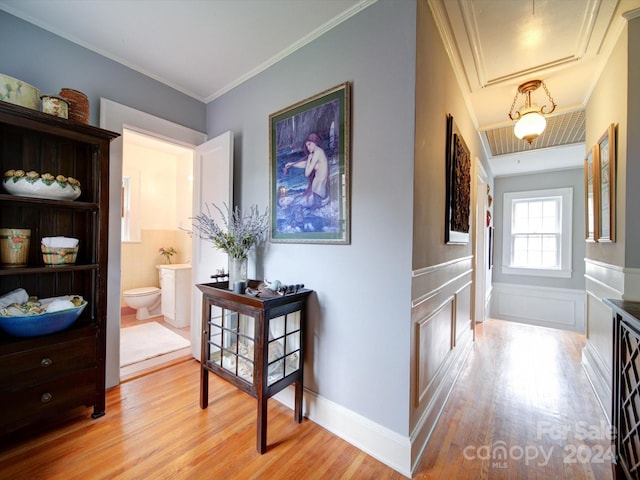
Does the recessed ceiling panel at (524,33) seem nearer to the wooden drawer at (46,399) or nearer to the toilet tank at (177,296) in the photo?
the wooden drawer at (46,399)

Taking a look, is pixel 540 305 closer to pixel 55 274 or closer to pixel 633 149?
pixel 633 149

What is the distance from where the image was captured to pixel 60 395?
1612mm

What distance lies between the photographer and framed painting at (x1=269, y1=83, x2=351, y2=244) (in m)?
1.64

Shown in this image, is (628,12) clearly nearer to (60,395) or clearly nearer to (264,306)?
(264,306)

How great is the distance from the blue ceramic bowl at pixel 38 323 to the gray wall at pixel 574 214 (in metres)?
6.06

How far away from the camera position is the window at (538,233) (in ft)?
14.6

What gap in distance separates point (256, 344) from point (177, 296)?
247 cm

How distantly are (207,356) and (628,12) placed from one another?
11.4 ft

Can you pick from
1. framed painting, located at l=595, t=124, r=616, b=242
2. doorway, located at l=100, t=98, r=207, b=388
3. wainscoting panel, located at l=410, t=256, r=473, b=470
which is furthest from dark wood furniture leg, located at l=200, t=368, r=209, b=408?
framed painting, located at l=595, t=124, r=616, b=242

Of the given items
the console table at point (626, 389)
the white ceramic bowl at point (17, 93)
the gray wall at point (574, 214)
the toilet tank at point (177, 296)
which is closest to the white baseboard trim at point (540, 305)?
the gray wall at point (574, 214)

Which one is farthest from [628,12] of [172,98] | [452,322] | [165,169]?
[165,169]

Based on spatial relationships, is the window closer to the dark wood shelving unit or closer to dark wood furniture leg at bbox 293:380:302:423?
dark wood furniture leg at bbox 293:380:302:423

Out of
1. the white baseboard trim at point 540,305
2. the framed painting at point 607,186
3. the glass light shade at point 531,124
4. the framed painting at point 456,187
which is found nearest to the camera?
the framed painting at point 607,186

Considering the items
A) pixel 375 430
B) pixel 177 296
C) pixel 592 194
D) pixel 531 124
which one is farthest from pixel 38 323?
pixel 592 194
